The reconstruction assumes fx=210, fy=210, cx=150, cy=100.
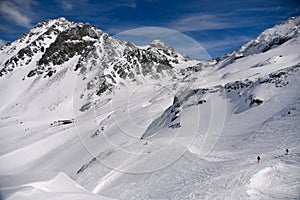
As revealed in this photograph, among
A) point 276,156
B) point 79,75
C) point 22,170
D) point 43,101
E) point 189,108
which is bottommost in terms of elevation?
point 22,170

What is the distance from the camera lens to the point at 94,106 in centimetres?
7619

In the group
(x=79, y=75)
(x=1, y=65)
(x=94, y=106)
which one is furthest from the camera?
(x=1, y=65)

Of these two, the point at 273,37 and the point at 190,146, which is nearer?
the point at 190,146

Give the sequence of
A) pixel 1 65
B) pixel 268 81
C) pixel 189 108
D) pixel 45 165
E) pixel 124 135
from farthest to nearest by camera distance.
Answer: pixel 1 65, pixel 45 165, pixel 124 135, pixel 189 108, pixel 268 81

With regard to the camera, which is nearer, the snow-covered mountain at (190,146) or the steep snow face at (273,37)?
the snow-covered mountain at (190,146)

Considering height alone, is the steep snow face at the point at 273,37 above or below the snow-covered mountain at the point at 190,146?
above

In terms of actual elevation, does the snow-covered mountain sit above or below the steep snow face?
below

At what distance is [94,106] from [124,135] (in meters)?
44.8

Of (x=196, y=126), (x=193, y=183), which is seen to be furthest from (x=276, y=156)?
(x=196, y=126)

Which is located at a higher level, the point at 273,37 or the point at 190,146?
the point at 273,37

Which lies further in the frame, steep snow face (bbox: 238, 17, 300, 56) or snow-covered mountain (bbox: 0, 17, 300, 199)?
steep snow face (bbox: 238, 17, 300, 56)

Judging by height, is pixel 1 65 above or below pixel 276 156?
above

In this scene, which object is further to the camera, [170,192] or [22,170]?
[22,170]

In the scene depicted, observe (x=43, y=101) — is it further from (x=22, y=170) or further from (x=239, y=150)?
(x=239, y=150)
